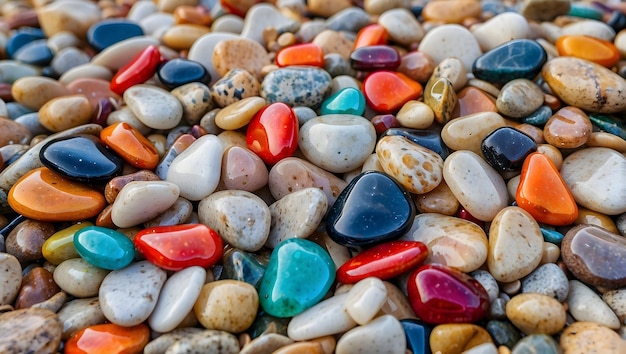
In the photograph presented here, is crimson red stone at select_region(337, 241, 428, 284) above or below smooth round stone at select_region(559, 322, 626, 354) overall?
above

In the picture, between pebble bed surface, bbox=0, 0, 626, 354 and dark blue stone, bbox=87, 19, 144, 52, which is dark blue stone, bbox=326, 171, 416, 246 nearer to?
pebble bed surface, bbox=0, 0, 626, 354

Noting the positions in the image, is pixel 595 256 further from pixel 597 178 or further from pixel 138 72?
pixel 138 72

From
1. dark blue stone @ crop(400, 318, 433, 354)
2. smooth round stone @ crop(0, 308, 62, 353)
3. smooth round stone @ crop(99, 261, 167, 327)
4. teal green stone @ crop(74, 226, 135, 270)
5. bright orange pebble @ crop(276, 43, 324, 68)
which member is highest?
bright orange pebble @ crop(276, 43, 324, 68)

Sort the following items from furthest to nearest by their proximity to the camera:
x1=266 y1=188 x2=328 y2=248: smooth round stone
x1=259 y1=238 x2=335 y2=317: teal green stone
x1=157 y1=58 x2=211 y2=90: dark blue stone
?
1. x1=157 y1=58 x2=211 y2=90: dark blue stone
2. x1=266 y1=188 x2=328 y2=248: smooth round stone
3. x1=259 y1=238 x2=335 y2=317: teal green stone

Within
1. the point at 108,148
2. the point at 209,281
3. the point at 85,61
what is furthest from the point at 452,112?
the point at 85,61

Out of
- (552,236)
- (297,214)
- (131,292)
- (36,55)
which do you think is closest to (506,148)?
(552,236)

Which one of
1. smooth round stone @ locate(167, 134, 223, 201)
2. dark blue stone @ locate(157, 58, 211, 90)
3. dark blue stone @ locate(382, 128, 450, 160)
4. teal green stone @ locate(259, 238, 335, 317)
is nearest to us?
teal green stone @ locate(259, 238, 335, 317)

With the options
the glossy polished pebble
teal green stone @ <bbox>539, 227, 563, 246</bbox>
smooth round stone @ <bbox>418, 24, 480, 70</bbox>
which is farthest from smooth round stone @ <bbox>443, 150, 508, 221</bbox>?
smooth round stone @ <bbox>418, 24, 480, 70</bbox>

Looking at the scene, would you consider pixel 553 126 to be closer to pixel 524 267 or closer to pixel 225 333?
pixel 524 267
